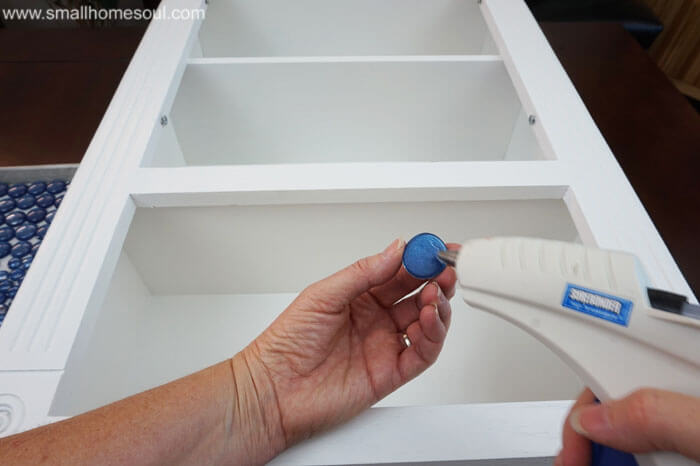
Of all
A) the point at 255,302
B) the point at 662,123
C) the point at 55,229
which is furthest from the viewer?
the point at 662,123

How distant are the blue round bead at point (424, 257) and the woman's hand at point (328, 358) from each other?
0.04 meters

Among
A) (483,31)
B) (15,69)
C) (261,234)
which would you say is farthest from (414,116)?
(15,69)

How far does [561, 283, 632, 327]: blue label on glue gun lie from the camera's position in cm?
33

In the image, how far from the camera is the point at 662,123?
1085 mm

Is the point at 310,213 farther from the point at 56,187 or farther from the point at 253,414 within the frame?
the point at 56,187

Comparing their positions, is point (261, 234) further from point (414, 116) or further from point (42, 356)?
point (414, 116)

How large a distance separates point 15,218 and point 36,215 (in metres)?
0.04

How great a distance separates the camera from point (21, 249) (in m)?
0.87

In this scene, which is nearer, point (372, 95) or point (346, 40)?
point (372, 95)

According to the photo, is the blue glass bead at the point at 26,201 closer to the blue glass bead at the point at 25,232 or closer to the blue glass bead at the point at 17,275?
the blue glass bead at the point at 25,232

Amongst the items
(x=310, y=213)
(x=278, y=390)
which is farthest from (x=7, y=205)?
(x=278, y=390)

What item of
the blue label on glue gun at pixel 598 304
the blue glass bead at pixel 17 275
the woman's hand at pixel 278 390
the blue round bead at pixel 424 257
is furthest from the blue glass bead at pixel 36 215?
the blue label on glue gun at pixel 598 304

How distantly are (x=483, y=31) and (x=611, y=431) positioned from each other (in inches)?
49.8

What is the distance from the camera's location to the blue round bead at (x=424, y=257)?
50cm
